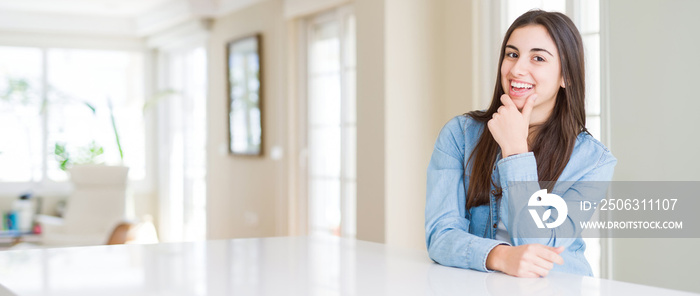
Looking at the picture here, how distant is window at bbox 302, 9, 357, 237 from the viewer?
188 inches

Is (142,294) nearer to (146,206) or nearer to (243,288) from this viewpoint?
(243,288)

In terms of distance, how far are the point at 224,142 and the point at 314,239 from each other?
15.6 feet

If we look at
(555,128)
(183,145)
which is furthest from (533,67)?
(183,145)

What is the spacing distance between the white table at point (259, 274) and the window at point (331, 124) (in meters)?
3.10

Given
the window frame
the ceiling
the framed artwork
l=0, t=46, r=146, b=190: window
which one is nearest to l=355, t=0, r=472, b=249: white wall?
the framed artwork

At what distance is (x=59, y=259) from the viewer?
4.75 ft

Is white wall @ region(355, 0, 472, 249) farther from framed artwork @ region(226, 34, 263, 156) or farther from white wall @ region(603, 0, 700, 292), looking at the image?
framed artwork @ region(226, 34, 263, 156)

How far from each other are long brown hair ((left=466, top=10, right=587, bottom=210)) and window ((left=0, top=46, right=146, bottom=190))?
6219 millimetres

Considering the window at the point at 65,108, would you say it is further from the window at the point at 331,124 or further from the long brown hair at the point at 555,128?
the long brown hair at the point at 555,128

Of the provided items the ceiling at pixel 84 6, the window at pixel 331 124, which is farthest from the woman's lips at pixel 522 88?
the ceiling at pixel 84 6

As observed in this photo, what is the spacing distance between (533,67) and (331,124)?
3583 mm

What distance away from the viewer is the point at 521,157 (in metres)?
1.43

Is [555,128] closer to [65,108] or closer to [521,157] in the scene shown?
[521,157]

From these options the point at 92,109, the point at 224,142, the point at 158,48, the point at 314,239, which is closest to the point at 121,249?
the point at 314,239
